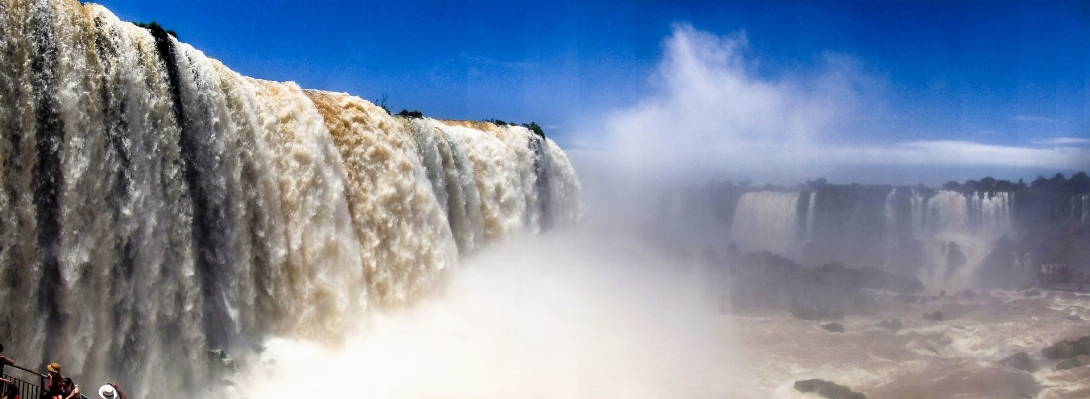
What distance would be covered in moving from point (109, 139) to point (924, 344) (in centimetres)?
1823

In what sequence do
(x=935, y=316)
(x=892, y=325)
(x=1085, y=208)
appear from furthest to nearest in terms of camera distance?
1. (x=1085, y=208)
2. (x=935, y=316)
3. (x=892, y=325)

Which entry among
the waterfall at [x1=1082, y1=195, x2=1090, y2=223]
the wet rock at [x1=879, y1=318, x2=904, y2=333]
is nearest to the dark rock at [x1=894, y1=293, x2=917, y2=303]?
the wet rock at [x1=879, y1=318, x2=904, y2=333]

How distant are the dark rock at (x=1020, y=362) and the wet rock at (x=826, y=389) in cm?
508

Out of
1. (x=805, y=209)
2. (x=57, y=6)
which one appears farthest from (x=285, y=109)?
(x=805, y=209)

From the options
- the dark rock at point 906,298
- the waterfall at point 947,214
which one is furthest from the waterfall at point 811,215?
the dark rock at point 906,298

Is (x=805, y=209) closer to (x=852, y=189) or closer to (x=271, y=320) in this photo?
(x=852, y=189)

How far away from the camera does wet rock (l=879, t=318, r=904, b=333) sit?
61.7 feet

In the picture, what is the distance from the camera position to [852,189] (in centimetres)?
3291

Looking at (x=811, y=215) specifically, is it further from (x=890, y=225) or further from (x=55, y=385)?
(x=55, y=385)

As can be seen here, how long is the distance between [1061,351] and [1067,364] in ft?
2.94

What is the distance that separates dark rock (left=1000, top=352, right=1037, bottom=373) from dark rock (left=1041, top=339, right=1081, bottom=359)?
0.74 m

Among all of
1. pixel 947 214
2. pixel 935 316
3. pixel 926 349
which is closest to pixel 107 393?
pixel 926 349

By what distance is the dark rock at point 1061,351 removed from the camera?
15523 millimetres

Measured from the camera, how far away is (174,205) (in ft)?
24.5
